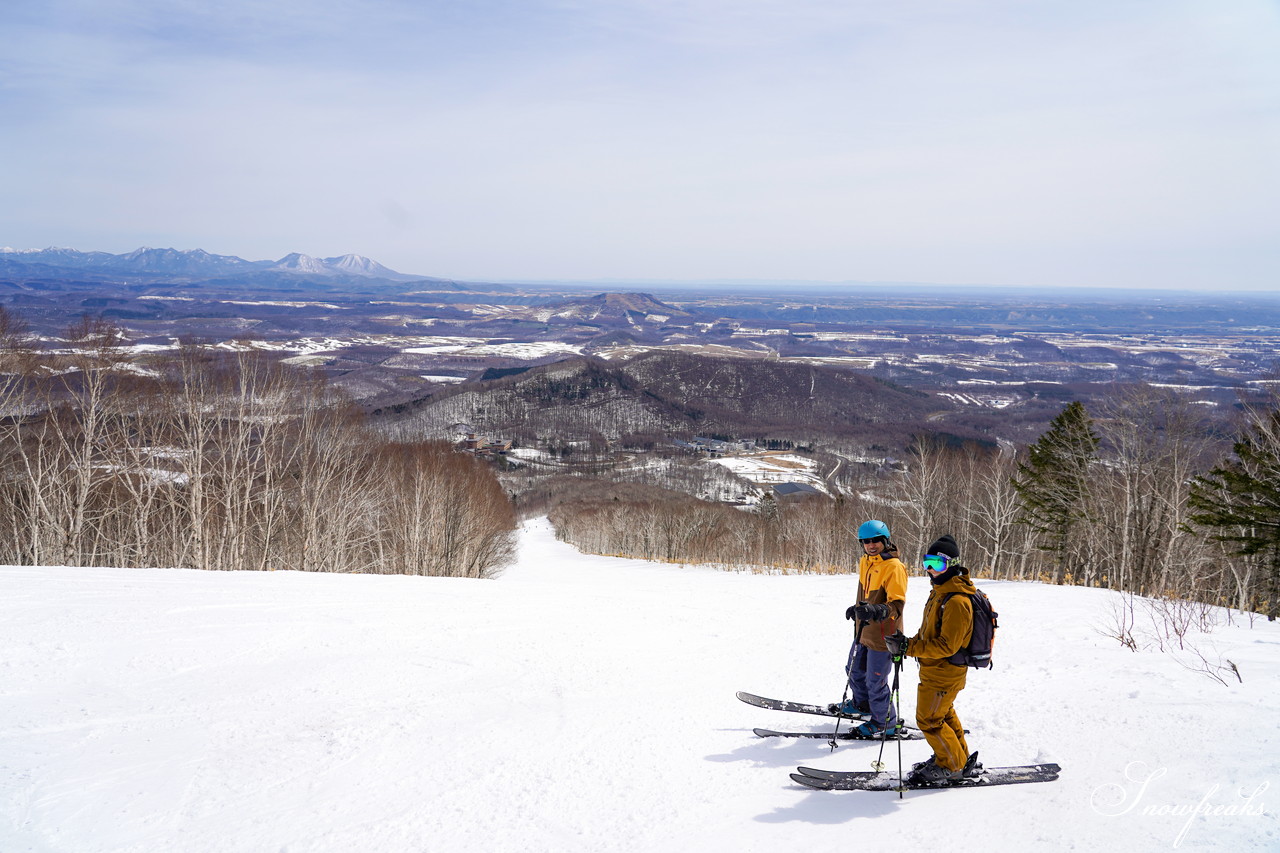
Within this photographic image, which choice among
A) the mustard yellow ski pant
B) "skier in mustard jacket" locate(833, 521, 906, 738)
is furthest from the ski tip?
"skier in mustard jacket" locate(833, 521, 906, 738)

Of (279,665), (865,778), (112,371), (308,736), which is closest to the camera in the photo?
(865,778)

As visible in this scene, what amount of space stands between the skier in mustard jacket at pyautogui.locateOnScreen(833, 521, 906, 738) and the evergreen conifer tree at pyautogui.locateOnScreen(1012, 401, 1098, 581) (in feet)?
83.3

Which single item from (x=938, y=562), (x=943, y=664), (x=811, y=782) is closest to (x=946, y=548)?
(x=938, y=562)

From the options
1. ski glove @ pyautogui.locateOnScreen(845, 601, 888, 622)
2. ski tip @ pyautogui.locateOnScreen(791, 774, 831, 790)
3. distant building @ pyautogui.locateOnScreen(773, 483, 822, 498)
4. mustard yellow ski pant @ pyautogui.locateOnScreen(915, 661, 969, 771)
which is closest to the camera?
mustard yellow ski pant @ pyautogui.locateOnScreen(915, 661, 969, 771)

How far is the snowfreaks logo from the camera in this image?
14.5 ft

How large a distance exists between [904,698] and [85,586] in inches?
504

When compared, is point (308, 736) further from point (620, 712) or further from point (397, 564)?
point (397, 564)

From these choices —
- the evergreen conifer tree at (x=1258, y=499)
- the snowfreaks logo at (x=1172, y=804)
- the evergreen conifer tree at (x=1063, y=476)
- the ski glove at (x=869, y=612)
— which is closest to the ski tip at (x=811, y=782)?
the ski glove at (x=869, y=612)

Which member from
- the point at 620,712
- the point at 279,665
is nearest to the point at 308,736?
the point at 279,665

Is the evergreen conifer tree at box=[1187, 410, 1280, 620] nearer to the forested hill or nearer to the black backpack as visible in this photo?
the black backpack

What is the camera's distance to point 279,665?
8023mm

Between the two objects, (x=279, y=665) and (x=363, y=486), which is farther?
(x=363, y=486)

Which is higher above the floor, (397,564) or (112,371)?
(112,371)

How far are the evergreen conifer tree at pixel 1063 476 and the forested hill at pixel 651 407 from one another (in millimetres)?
110502
